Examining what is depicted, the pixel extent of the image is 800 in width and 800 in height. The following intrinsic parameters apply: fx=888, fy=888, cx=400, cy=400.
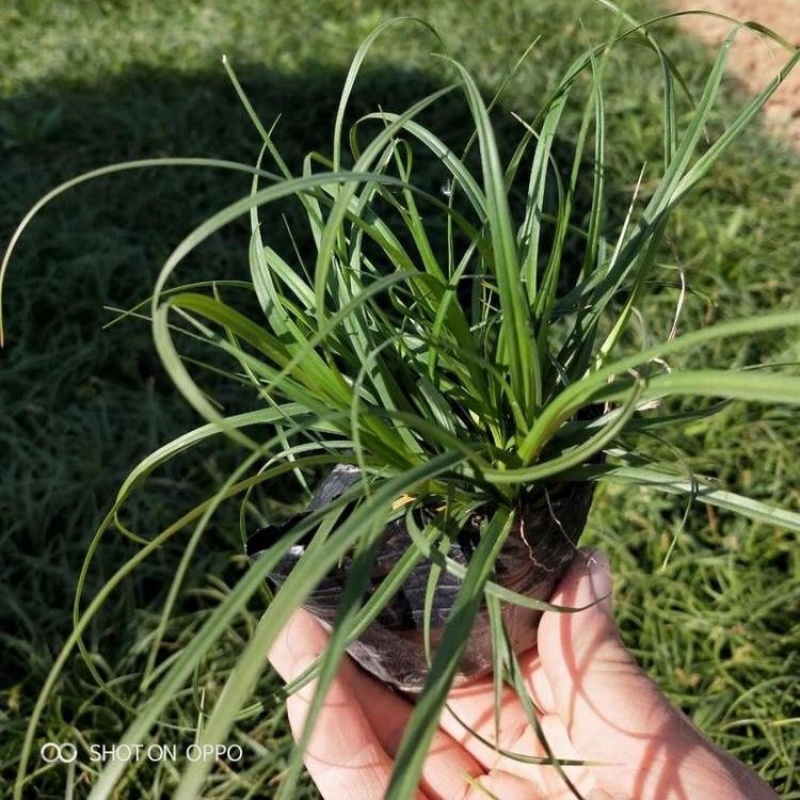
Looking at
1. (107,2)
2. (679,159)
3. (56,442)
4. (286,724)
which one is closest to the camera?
(679,159)

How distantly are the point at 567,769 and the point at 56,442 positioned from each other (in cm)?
106

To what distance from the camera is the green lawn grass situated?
1.27 metres

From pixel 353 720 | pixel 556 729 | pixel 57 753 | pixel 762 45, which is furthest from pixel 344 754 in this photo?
pixel 762 45

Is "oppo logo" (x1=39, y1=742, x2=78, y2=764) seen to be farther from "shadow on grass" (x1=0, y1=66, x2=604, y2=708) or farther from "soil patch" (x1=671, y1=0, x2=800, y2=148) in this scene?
"soil patch" (x1=671, y1=0, x2=800, y2=148)

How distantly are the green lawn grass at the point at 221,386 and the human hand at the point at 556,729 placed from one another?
197 mm

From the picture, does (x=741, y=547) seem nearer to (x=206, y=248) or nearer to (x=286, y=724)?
(x=286, y=724)

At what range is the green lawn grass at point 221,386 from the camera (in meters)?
1.27

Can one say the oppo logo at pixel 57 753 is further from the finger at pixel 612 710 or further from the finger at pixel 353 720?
→ the finger at pixel 612 710

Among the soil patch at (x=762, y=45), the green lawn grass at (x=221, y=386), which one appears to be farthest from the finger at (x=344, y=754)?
the soil patch at (x=762, y=45)

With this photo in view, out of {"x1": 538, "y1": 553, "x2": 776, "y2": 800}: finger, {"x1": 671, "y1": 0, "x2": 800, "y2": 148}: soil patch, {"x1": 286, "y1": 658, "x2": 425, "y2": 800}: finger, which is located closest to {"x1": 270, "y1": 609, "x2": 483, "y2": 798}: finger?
{"x1": 286, "y1": 658, "x2": 425, "y2": 800}: finger

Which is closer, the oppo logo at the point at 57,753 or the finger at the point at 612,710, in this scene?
the finger at the point at 612,710

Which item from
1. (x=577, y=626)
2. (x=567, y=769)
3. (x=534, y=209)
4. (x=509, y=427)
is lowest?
(x=567, y=769)

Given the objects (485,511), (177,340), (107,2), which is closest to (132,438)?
(177,340)

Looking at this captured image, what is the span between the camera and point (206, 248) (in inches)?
76.0
